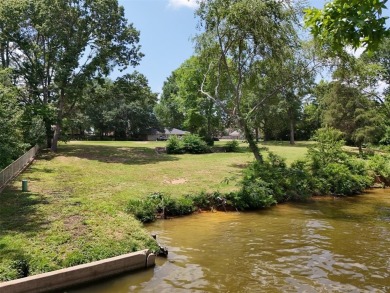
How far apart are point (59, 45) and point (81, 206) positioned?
21434 mm

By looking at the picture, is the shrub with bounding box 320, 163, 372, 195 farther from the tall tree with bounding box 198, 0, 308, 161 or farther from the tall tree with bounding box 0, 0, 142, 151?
the tall tree with bounding box 0, 0, 142, 151

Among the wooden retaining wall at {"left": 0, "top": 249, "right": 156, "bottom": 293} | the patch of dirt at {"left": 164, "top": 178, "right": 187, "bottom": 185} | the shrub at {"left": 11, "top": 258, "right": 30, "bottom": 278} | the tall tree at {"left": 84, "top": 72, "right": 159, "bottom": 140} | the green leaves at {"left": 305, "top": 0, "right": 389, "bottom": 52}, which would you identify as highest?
the tall tree at {"left": 84, "top": 72, "right": 159, "bottom": 140}

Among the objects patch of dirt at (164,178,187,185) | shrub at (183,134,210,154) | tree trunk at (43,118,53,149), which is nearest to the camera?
patch of dirt at (164,178,187,185)

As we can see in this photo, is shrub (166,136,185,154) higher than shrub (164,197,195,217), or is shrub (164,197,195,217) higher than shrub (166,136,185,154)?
shrub (166,136,185,154)

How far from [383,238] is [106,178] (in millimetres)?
13125

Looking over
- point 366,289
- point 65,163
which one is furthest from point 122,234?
point 65,163

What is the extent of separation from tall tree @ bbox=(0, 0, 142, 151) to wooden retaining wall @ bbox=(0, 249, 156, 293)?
885 inches

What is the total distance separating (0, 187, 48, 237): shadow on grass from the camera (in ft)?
32.8

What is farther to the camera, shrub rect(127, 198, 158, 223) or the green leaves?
shrub rect(127, 198, 158, 223)

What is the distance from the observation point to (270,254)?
10.2m

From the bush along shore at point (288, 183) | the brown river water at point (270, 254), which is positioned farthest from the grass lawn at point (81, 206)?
the brown river water at point (270, 254)

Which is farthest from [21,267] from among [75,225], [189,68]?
[189,68]

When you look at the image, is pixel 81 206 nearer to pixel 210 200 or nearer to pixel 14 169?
pixel 210 200

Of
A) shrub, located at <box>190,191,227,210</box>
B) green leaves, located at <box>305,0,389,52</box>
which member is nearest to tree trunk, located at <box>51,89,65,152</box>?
shrub, located at <box>190,191,227,210</box>
